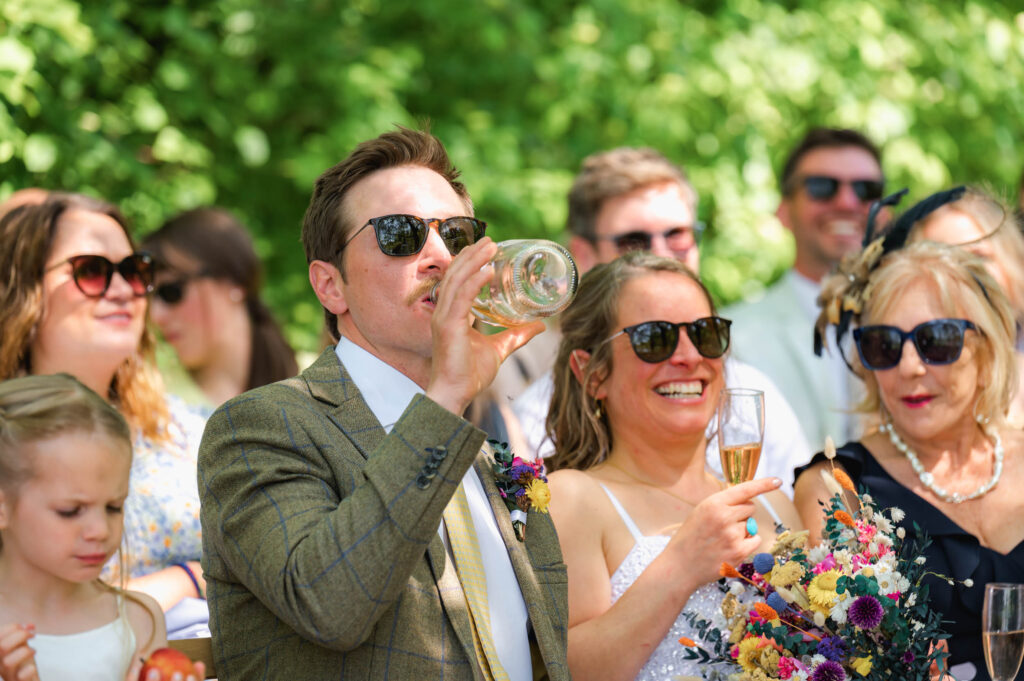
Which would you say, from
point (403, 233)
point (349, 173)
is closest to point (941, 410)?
point (403, 233)

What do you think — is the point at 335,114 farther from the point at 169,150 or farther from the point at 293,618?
the point at 293,618

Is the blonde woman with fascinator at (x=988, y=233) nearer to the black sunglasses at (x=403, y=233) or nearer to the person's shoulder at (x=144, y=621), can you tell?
the black sunglasses at (x=403, y=233)

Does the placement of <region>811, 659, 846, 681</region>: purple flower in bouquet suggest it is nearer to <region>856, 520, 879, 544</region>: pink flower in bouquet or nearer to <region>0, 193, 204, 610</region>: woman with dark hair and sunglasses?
<region>856, 520, 879, 544</region>: pink flower in bouquet

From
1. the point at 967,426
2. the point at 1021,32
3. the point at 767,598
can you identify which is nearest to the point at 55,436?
the point at 767,598

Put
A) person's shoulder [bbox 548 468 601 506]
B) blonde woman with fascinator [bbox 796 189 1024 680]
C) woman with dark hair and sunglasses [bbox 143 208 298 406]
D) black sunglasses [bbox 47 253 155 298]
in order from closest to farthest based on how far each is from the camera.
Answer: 1. person's shoulder [bbox 548 468 601 506]
2. blonde woman with fascinator [bbox 796 189 1024 680]
3. black sunglasses [bbox 47 253 155 298]
4. woman with dark hair and sunglasses [bbox 143 208 298 406]

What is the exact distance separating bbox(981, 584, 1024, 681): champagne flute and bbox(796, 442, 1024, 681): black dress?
0.71m

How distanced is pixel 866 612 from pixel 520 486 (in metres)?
0.92

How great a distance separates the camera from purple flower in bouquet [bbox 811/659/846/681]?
2.83 meters

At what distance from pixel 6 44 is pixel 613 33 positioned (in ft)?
12.4

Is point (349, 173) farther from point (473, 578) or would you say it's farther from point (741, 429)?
point (741, 429)

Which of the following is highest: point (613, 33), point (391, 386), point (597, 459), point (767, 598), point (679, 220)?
point (613, 33)

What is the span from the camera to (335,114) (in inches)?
297

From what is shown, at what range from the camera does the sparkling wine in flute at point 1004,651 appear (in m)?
2.72

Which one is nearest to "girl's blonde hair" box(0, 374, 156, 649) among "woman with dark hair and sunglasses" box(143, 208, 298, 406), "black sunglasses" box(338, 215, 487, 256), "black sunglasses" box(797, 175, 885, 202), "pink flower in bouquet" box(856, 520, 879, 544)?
"black sunglasses" box(338, 215, 487, 256)
